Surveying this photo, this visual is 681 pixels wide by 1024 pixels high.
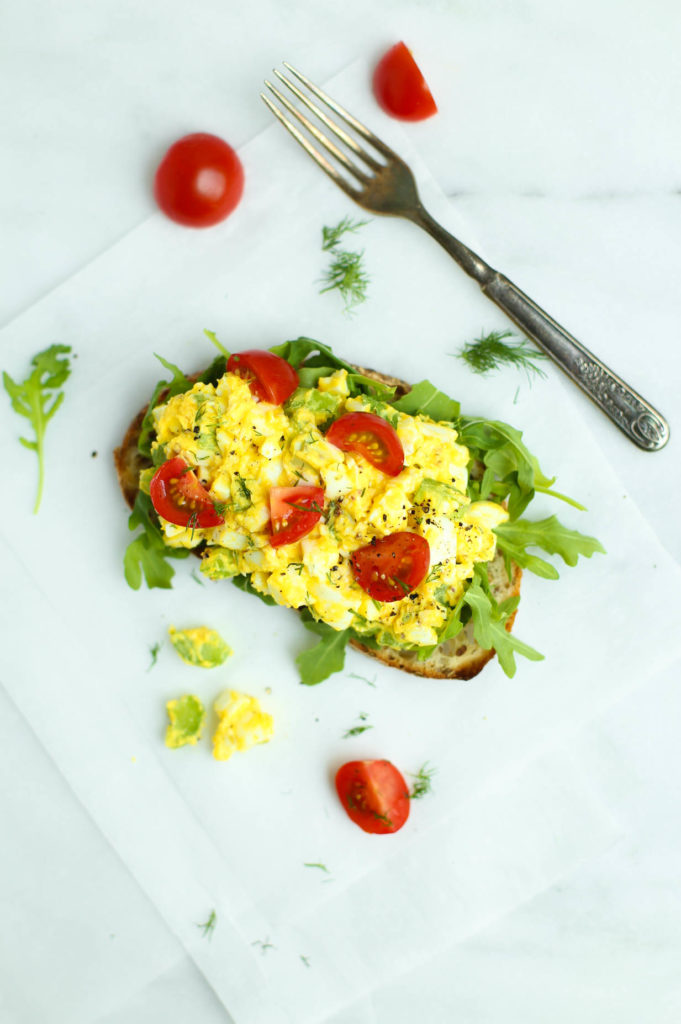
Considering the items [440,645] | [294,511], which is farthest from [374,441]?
[440,645]

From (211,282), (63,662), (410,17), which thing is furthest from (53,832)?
(410,17)

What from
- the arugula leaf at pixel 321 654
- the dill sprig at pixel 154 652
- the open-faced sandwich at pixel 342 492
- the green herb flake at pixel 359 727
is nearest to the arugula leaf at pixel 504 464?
the open-faced sandwich at pixel 342 492

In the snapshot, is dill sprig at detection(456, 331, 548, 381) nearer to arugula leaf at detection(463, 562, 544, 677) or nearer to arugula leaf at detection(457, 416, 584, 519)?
arugula leaf at detection(457, 416, 584, 519)

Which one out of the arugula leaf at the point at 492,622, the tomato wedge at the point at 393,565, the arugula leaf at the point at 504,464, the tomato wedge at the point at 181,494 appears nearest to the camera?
the tomato wedge at the point at 393,565

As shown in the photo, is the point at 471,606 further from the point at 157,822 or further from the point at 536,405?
the point at 157,822

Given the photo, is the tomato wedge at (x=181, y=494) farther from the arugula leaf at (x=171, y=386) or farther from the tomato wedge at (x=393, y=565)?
the tomato wedge at (x=393, y=565)
